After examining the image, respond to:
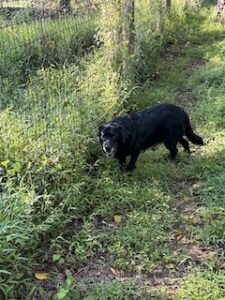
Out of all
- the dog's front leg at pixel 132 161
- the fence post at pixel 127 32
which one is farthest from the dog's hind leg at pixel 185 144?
the fence post at pixel 127 32

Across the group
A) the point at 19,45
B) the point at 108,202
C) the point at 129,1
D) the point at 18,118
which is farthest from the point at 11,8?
the point at 108,202

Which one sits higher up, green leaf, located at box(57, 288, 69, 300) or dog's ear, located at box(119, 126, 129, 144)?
dog's ear, located at box(119, 126, 129, 144)

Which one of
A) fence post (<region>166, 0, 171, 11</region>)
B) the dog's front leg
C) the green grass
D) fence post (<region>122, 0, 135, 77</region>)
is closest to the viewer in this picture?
the green grass

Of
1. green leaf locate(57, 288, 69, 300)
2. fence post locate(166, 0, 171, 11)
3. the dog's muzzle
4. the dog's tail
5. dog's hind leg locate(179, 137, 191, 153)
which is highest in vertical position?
fence post locate(166, 0, 171, 11)

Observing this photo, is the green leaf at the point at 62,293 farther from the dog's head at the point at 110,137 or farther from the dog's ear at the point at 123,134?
the dog's ear at the point at 123,134

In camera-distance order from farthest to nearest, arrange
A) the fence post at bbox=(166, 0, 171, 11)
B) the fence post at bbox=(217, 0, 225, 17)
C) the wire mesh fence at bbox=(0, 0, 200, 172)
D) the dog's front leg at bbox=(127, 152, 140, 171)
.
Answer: the fence post at bbox=(217, 0, 225, 17) < the fence post at bbox=(166, 0, 171, 11) < the dog's front leg at bbox=(127, 152, 140, 171) < the wire mesh fence at bbox=(0, 0, 200, 172)

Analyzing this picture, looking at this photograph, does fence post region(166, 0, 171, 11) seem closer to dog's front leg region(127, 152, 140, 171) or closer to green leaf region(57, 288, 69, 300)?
dog's front leg region(127, 152, 140, 171)

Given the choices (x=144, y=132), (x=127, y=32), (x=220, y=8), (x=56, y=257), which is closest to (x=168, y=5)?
(x=220, y=8)

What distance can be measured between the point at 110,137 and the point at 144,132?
553 mm

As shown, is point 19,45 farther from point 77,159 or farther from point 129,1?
point 77,159

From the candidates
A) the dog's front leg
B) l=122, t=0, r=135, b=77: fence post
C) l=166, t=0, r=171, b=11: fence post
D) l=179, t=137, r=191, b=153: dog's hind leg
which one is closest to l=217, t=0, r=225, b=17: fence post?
l=166, t=0, r=171, b=11: fence post

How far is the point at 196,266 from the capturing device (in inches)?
125

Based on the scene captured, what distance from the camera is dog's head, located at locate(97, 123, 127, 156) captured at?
4.22 m

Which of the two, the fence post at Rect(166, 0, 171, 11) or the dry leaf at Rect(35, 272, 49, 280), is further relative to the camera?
the fence post at Rect(166, 0, 171, 11)
